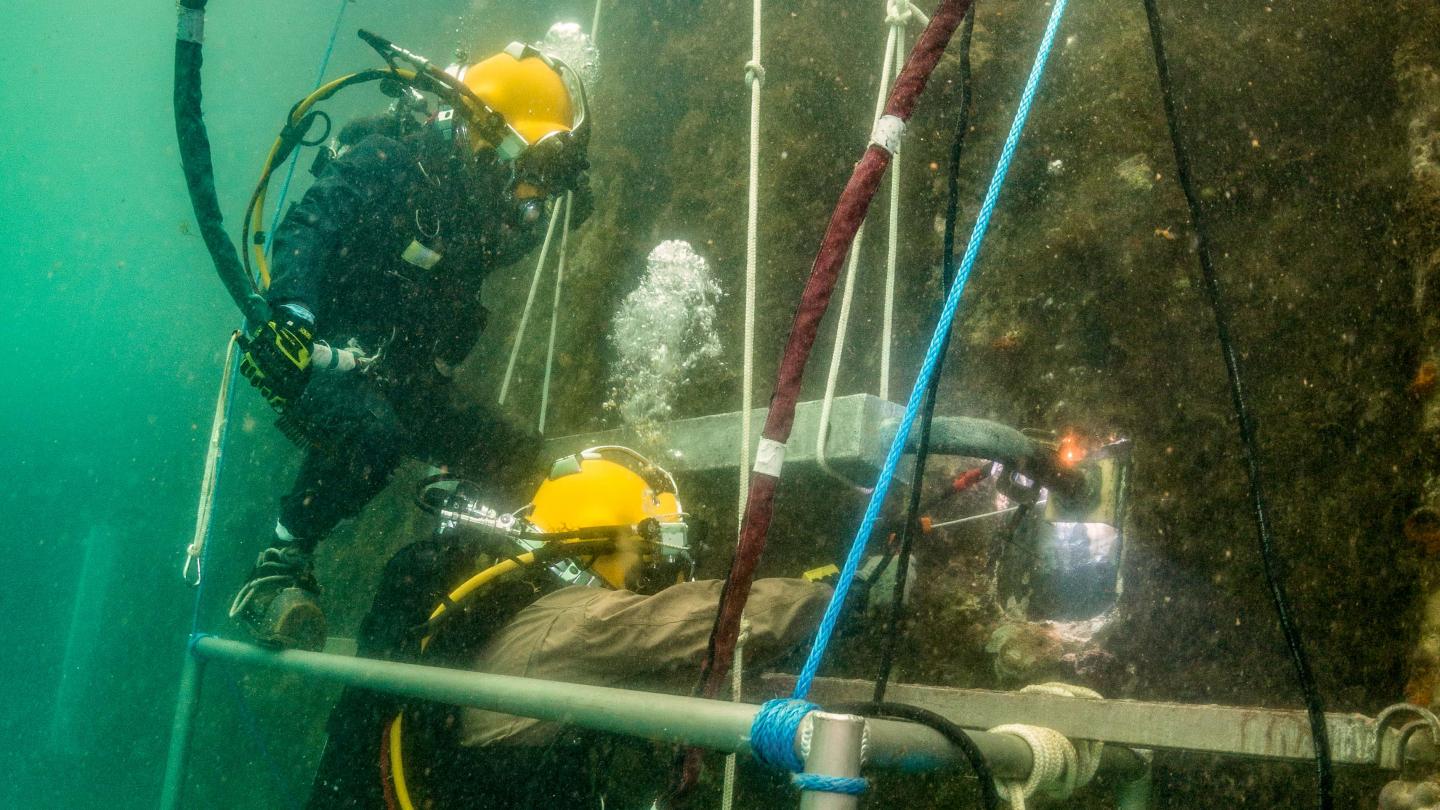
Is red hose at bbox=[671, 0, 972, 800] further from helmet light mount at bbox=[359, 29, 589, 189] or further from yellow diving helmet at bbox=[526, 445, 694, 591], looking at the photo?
helmet light mount at bbox=[359, 29, 589, 189]

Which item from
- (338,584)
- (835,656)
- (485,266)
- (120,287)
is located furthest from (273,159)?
(120,287)

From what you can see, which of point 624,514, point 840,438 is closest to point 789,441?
point 840,438

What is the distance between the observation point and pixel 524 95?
149 inches

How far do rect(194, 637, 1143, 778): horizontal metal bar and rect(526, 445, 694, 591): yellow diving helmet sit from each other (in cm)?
84

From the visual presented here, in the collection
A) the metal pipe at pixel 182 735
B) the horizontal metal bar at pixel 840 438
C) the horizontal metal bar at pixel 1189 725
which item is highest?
the horizontal metal bar at pixel 840 438

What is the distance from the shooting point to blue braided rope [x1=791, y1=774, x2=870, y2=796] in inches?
34.1

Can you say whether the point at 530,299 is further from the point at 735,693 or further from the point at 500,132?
the point at 735,693

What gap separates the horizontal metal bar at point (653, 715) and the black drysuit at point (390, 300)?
1768mm

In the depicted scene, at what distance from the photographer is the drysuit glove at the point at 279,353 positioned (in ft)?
9.36

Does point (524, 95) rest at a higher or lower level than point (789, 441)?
higher

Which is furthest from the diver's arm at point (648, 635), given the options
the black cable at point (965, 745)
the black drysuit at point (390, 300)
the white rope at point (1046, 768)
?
the black drysuit at point (390, 300)

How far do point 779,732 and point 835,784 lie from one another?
5.0 inches

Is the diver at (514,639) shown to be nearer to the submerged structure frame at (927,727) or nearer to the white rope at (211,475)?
the submerged structure frame at (927,727)

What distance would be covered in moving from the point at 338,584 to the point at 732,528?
4817 millimetres
